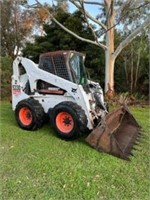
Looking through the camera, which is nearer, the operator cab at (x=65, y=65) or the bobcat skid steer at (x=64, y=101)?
the bobcat skid steer at (x=64, y=101)

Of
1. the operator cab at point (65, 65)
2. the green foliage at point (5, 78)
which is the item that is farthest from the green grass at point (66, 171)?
the green foliage at point (5, 78)

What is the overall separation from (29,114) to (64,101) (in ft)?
2.97

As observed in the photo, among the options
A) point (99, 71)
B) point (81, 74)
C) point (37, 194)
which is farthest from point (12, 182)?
point (99, 71)

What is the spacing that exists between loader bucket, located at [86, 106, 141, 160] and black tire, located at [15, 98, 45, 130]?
142 centimetres

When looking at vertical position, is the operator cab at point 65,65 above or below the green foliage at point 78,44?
below

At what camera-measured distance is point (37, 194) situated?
299 cm

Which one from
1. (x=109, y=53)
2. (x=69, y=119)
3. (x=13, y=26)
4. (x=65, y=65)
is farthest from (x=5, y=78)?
(x=13, y=26)

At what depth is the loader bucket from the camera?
13.7 ft

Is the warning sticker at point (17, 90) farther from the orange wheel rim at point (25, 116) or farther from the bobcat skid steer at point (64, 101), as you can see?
the orange wheel rim at point (25, 116)

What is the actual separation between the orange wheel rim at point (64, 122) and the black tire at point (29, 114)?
0.53m

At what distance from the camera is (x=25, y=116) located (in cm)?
564

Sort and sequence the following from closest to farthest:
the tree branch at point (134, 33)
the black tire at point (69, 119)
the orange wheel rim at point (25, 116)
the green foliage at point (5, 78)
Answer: the black tire at point (69, 119)
the orange wheel rim at point (25, 116)
the tree branch at point (134, 33)
the green foliage at point (5, 78)

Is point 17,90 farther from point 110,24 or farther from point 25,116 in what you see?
point 110,24

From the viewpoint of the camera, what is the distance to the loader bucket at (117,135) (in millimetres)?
4172
